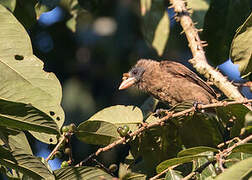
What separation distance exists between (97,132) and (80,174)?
279 mm

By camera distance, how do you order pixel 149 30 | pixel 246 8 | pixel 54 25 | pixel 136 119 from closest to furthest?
pixel 136 119, pixel 246 8, pixel 149 30, pixel 54 25

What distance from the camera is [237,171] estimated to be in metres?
1.73

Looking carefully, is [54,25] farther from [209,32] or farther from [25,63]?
[25,63]

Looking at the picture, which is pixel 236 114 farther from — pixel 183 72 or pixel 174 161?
pixel 183 72

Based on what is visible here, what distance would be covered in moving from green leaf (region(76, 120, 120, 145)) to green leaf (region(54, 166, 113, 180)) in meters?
0.24

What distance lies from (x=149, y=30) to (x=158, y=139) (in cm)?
145

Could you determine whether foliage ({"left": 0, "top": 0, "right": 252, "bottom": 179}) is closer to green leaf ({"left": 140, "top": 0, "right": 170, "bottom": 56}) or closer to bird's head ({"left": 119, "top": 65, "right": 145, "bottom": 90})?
green leaf ({"left": 140, "top": 0, "right": 170, "bottom": 56})

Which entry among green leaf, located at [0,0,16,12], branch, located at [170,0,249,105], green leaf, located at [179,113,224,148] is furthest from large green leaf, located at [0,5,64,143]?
branch, located at [170,0,249,105]

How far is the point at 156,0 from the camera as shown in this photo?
4.12 m

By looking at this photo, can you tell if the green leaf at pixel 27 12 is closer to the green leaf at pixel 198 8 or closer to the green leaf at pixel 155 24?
the green leaf at pixel 155 24

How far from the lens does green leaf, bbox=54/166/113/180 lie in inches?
88.7

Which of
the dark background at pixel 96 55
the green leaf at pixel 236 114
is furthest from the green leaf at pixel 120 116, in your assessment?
the dark background at pixel 96 55

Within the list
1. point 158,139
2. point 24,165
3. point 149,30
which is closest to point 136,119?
point 158,139

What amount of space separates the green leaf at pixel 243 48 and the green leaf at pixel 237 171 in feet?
3.05
